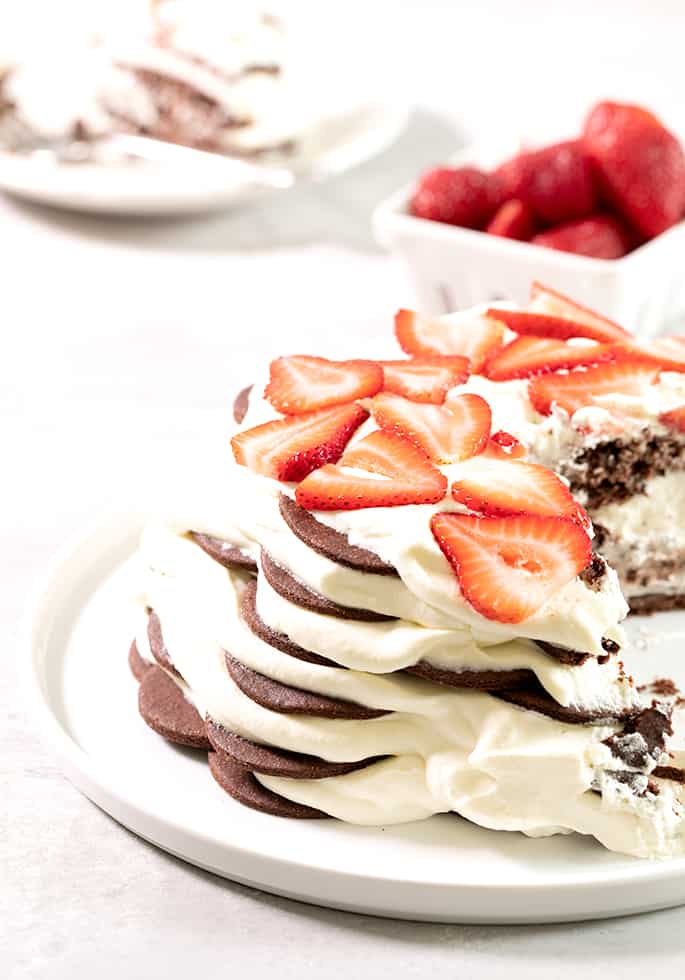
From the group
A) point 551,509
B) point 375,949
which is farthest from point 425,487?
point 375,949

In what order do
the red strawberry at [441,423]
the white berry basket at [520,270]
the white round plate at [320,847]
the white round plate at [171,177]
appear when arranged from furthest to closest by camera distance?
the white round plate at [171,177]
the white berry basket at [520,270]
the red strawberry at [441,423]
the white round plate at [320,847]

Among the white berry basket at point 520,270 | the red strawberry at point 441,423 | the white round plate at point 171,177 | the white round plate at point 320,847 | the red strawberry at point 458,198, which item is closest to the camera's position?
the white round plate at point 320,847

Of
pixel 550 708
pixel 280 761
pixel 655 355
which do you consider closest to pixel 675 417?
pixel 655 355

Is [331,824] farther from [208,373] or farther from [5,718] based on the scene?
[208,373]

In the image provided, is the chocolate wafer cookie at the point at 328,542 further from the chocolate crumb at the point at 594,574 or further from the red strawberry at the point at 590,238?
the red strawberry at the point at 590,238

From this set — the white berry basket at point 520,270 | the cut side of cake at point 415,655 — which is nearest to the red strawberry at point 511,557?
the cut side of cake at point 415,655

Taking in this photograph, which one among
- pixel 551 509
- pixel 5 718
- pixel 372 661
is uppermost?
pixel 551 509
